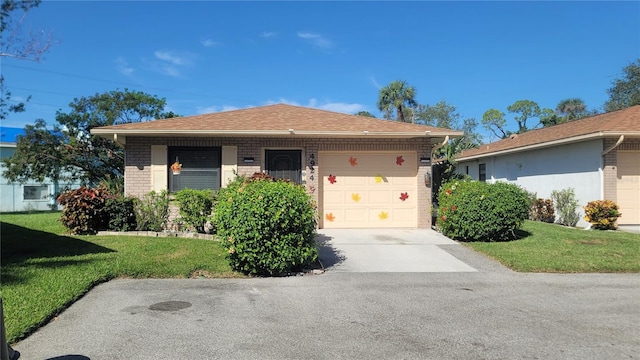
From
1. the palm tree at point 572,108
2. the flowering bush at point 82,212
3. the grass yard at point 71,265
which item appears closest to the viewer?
the grass yard at point 71,265

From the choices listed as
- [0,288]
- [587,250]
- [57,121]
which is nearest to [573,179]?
[587,250]

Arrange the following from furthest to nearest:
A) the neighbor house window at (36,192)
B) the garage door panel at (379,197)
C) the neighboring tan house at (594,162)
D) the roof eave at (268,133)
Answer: the neighbor house window at (36,192) < the neighboring tan house at (594,162) < the garage door panel at (379,197) < the roof eave at (268,133)

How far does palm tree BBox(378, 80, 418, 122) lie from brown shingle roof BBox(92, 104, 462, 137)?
28015mm

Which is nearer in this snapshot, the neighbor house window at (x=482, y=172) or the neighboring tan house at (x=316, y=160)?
the neighboring tan house at (x=316, y=160)

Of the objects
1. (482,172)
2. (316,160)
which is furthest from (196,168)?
(482,172)

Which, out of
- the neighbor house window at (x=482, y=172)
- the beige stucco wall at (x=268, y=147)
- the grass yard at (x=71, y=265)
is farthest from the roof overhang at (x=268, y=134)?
the neighbor house window at (x=482, y=172)

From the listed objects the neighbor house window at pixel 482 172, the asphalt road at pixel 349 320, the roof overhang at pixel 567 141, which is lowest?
the asphalt road at pixel 349 320

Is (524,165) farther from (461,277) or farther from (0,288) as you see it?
(0,288)

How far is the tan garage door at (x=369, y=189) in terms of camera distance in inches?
486

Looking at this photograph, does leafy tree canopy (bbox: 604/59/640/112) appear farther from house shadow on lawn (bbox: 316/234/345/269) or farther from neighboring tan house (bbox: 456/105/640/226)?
house shadow on lawn (bbox: 316/234/345/269)

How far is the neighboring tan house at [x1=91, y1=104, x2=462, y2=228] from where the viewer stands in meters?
11.8

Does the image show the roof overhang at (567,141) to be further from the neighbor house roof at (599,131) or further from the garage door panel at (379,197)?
the garage door panel at (379,197)

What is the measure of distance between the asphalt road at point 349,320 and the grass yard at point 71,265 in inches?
10.6

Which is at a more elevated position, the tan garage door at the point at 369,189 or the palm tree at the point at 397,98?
the palm tree at the point at 397,98
